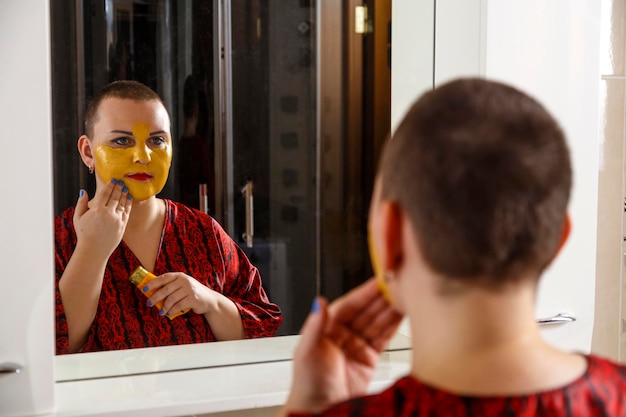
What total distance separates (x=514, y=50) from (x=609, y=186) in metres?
0.42

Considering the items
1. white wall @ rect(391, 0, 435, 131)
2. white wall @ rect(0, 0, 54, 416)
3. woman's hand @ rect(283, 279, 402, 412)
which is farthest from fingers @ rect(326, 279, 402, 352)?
white wall @ rect(391, 0, 435, 131)

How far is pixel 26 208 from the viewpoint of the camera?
93cm

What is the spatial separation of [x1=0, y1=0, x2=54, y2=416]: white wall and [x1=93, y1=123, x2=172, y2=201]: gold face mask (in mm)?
111

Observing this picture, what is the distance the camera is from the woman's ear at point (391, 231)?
0.57 meters

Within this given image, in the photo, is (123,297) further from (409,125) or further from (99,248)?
(409,125)

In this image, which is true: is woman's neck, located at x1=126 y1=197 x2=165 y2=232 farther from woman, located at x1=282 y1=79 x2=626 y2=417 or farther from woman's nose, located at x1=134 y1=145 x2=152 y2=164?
woman, located at x1=282 y1=79 x2=626 y2=417

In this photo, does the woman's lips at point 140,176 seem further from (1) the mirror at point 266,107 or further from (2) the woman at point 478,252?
(2) the woman at point 478,252

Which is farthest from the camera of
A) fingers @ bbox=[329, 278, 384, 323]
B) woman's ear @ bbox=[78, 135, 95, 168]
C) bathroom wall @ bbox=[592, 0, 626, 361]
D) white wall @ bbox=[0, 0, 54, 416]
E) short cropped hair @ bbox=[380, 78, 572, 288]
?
bathroom wall @ bbox=[592, 0, 626, 361]

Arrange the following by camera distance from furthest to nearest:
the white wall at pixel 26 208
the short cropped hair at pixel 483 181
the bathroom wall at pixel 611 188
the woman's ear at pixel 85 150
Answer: the bathroom wall at pixel 611 188
the woman's ear at pixel 85 150
the white wall at pixel 26 208
the short cropped hair at pixel 483 181

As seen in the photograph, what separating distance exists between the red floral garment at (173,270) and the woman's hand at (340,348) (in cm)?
47

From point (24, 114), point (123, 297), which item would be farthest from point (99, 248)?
point (24, 114)

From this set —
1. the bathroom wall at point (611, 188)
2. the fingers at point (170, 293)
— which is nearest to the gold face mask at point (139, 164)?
the fingers at point (170, 293)

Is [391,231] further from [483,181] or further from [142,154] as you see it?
[142,154]

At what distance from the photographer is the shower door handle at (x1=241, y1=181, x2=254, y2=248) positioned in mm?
1136
